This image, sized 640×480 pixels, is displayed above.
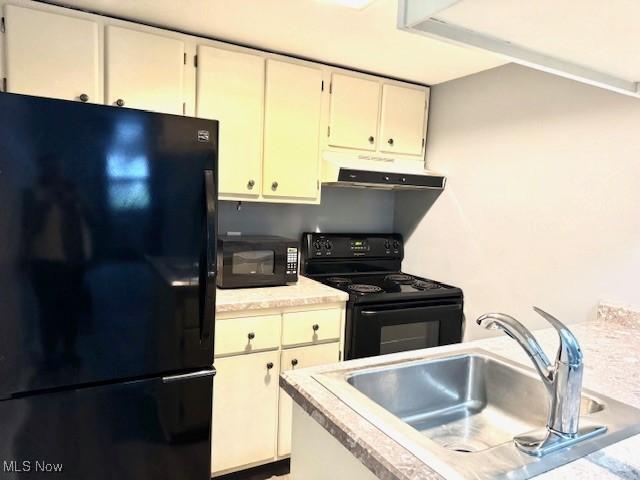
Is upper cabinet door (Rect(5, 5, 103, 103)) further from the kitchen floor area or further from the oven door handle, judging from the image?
the kitchen floor area

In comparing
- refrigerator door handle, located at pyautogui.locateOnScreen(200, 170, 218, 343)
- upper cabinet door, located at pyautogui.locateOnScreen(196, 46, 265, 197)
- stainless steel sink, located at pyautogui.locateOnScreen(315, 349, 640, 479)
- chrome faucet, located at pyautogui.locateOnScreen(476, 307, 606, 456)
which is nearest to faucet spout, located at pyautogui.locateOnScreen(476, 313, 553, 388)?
chrome faucet, located at pyautogui.locateOnScreen(476, 307, 606, 456)

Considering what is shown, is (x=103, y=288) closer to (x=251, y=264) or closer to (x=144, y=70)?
(x=251, y=264)

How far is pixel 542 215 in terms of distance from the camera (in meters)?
2.01

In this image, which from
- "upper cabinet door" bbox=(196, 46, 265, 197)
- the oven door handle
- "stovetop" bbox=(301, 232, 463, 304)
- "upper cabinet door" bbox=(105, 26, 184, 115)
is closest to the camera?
"upper cabinet door" bbox=(105, 26, 184, 115)

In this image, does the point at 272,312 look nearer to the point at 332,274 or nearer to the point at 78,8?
the point at 332,274

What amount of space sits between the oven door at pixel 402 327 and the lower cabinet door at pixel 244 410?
0.43 m

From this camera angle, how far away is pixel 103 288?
1381 millimetres

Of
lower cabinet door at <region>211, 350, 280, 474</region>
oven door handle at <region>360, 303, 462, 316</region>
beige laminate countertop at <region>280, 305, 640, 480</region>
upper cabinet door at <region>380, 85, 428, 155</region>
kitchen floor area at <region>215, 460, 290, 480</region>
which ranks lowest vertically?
kitchen floor area at <region>215, 460, 290, 480</region>

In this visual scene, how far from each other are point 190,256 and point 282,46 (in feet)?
4.06

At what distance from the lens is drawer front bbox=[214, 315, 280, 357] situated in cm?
188

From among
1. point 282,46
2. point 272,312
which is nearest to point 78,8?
point 282,46

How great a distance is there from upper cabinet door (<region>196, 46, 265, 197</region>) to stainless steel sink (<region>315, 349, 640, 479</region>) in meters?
1.35

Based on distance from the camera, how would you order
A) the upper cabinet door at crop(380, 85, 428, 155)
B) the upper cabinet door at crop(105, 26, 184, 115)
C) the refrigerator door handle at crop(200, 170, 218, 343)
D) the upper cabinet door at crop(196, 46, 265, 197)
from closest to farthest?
the refrigerator door handle at crop(200, 170, 218, 343) → the upper cabinet door at crop(105, 26, 184, 115) → the upper cabinet door at crop(196, 46, 265, 197) → the upper cabinet door at crop(380, 85, 428, 155)

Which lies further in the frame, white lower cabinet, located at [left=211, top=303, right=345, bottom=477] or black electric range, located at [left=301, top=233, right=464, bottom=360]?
black electric range, located at [left=301, top=233, right=464, bottom=360]
